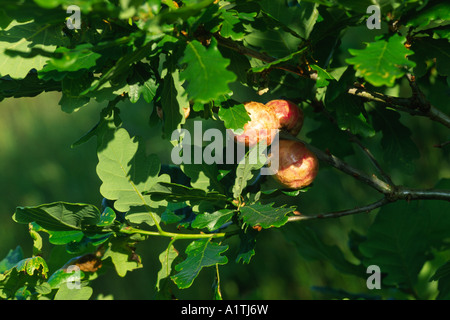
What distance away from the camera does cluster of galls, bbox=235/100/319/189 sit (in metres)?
0.73

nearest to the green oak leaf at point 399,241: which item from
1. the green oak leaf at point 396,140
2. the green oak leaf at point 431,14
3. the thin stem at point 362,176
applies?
the green oak leaf at point 396,140

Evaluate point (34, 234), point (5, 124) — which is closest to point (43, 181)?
point (5, 124)

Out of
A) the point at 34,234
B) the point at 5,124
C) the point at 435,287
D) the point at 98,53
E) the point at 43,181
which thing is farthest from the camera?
the point at 5,124

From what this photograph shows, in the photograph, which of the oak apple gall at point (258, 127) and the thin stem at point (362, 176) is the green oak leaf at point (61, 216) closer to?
the oak apple gall at point (258, 127)

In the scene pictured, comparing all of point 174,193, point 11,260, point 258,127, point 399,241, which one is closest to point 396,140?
point 399,241

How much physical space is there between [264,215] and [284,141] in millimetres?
158

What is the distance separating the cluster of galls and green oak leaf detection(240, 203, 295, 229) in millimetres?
90

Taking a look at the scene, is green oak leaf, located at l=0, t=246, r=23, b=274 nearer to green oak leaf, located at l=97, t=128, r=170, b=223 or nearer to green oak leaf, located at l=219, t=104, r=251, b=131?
green oak leaf, located at l=97, t=128, r=170, b=223

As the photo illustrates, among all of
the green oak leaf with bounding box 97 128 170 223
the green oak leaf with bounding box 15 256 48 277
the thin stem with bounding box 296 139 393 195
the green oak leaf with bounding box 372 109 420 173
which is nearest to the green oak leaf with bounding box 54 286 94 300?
the green oak leaf with bounding box 15 256 48 277

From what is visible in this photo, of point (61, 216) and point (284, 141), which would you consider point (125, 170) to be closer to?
point (61, 216)

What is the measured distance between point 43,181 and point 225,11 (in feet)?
7.44

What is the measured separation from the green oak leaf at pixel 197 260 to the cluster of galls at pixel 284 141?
0.50 ft

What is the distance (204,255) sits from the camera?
693 mm
